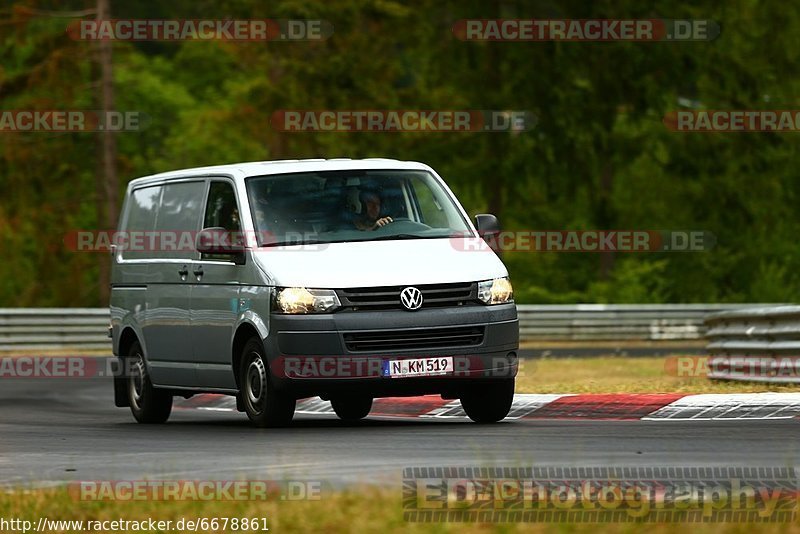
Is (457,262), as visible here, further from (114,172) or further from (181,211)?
(114,172)

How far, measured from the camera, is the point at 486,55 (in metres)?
41.8

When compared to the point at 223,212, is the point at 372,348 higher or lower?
lower

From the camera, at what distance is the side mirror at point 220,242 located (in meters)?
13.6

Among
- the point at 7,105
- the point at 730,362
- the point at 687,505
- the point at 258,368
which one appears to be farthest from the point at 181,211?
the point at 7,105

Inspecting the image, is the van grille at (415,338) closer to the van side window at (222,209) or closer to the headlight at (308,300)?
the headlight at (308,300)

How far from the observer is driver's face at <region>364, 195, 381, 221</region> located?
45.2 feet

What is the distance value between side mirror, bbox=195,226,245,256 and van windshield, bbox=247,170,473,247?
0.21 metres

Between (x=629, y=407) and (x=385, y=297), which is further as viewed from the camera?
(x=629, y=407)

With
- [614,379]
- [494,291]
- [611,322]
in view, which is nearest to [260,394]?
[494,291]

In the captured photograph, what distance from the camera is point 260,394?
13211mm

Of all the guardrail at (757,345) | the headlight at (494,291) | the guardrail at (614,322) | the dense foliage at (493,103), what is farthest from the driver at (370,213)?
the dense foliage at (493,103)

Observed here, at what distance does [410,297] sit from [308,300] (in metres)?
0.75

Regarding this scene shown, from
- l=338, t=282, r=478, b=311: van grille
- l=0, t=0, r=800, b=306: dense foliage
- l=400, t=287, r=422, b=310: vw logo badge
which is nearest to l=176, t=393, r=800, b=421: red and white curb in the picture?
l=338, t=282, r=478, b=311: van grille

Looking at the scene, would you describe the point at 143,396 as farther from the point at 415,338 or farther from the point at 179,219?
the point at 415,338
